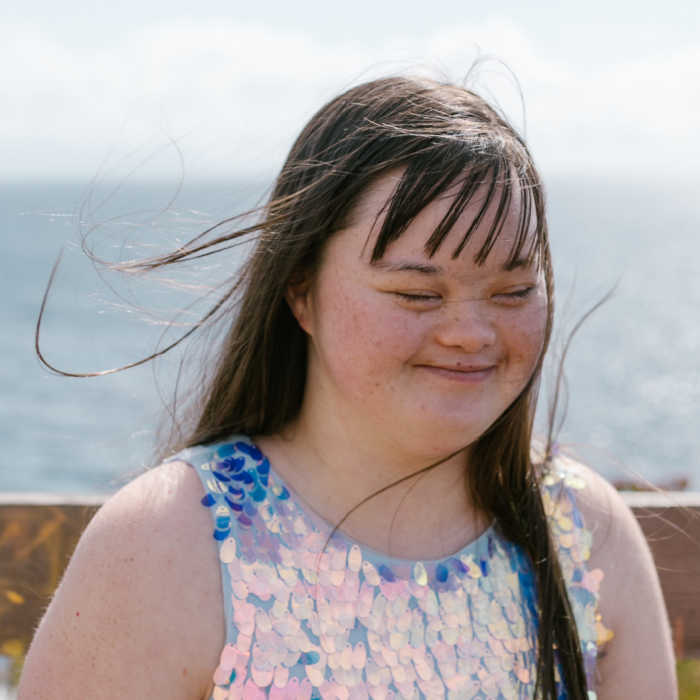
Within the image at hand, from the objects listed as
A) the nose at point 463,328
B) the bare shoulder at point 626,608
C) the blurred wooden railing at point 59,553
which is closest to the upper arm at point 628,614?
the bare shoulder at point 626,608

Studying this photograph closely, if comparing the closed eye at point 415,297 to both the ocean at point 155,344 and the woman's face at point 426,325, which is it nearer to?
the woman's face at point 426,325

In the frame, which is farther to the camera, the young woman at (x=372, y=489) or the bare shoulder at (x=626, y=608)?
the bare shoulder at (x=626, y=608)

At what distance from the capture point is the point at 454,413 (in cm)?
173

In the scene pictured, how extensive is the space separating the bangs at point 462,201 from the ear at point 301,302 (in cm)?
20

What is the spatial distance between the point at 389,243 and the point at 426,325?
15cm

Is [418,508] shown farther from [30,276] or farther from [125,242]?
[30,276]

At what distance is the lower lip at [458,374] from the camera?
171 centimetres

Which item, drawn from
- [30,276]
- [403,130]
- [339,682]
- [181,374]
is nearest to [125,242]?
[181,374]

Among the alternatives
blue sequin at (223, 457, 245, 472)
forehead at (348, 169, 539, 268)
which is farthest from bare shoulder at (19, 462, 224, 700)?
forehead at (348, 169, 539, 268)

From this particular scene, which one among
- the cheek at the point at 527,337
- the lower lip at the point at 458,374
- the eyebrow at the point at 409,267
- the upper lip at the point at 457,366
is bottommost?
the lower lip at the point at 458,374

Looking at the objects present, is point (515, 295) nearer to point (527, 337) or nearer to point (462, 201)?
point (527, 337)

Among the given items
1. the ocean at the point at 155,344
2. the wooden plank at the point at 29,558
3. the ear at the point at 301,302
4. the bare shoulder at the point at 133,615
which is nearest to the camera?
the bare shoulder at the point at 133,615

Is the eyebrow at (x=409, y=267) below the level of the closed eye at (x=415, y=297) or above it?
above

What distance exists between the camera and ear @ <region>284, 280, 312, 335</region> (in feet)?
6.05
